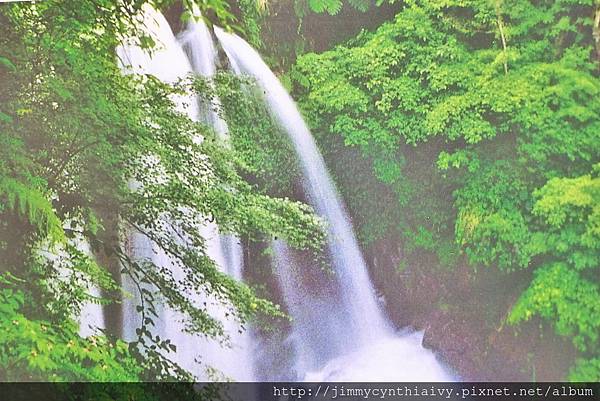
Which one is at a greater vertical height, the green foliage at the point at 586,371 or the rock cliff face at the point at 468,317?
the rock cliff face at the point at 468,317

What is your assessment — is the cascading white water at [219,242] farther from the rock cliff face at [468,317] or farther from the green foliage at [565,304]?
the green foliage at [565,304]

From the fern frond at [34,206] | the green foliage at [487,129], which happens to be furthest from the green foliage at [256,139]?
the fern frond at [34,206]

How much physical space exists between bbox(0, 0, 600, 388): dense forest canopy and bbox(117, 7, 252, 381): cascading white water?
0.03 m

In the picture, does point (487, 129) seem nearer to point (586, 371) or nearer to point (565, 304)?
point (565, 304)

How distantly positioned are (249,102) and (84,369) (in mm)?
1078

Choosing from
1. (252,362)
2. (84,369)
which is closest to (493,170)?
(252,362)

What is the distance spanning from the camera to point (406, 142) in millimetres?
2328

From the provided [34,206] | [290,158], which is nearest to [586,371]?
[290,158]

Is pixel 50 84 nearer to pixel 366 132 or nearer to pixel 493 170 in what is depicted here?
pixel 366 132

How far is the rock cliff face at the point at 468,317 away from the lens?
2166mm

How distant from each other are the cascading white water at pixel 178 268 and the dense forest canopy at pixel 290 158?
3cm

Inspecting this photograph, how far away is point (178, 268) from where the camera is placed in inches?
97.9

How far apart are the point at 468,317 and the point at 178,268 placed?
1012 millimetres

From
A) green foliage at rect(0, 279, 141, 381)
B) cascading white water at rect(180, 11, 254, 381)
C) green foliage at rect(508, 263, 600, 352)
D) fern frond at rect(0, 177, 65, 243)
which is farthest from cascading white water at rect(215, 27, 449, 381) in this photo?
fern frond at rect(0, 177, 65, 243)
